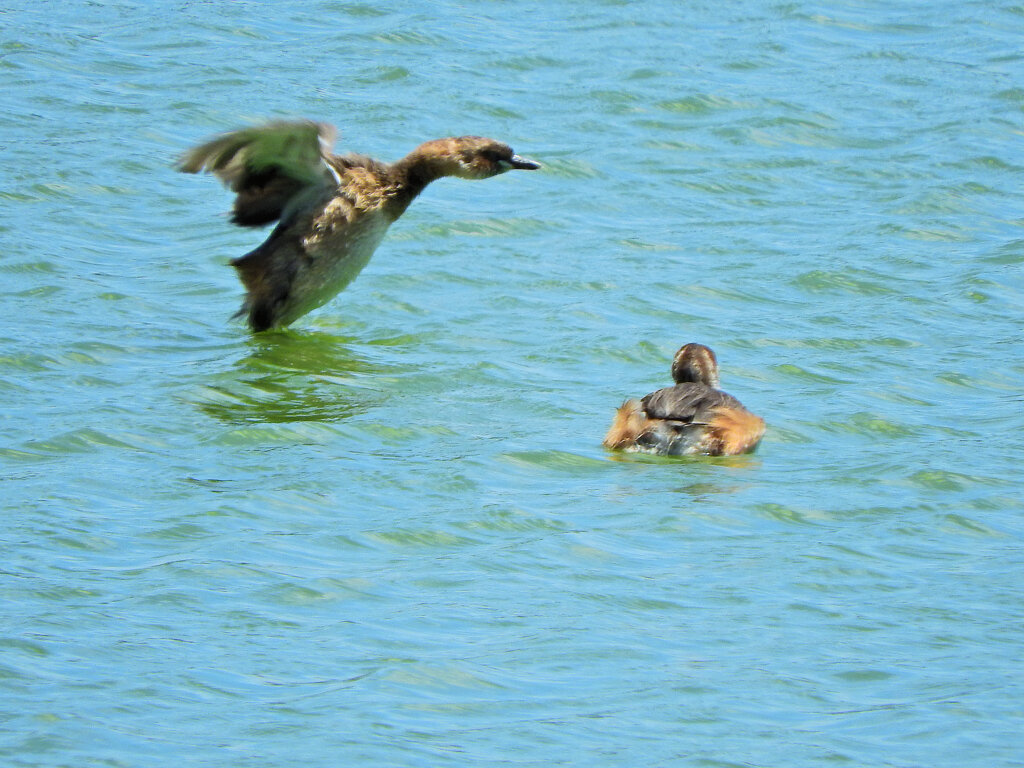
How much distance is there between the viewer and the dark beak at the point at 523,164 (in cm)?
1304

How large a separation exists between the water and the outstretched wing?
2.98ft

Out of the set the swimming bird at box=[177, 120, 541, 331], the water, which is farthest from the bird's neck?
the water

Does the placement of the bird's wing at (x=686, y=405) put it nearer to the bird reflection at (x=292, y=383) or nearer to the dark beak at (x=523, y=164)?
the bird reflection at (x=292, y=383)

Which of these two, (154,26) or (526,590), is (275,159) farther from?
(154,26)

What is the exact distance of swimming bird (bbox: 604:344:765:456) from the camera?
1005cm

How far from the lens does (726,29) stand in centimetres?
2028

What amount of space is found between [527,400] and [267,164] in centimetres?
267

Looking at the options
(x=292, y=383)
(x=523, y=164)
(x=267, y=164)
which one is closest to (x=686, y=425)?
(x=292, y=383)

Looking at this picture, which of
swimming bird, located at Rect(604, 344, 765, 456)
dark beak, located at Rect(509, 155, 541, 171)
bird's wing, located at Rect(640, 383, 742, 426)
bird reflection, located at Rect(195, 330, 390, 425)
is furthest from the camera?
dark beak, located at Rect(509, 155, 541, 171)

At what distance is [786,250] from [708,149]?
2703mm

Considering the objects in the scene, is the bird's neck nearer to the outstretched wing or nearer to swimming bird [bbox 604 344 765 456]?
the outstretched wing

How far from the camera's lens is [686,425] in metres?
10.2

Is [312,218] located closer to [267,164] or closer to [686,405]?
[267,164]

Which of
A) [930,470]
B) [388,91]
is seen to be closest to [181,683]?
[930,470]
